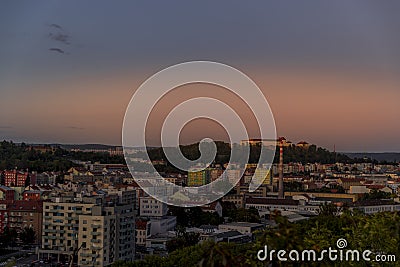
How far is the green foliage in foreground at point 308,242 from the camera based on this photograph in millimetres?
964

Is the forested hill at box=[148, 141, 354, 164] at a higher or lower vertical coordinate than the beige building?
higher

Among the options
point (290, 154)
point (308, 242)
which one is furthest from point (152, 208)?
point (290, 154)

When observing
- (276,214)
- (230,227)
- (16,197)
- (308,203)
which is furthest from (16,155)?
(276,214)

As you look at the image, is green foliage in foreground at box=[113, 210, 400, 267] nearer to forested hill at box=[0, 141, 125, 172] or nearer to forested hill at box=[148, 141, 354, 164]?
forested hill at box=[148, 141, 354, 164]

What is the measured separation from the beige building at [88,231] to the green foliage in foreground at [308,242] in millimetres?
3251

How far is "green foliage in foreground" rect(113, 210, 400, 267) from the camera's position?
3.16 feet

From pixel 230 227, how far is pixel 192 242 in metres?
1.84

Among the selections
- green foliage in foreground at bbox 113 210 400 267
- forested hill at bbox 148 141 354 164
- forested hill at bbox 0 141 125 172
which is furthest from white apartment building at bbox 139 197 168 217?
green foliage in foreground at bbox 113 210 400 267

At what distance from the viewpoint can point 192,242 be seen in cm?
849

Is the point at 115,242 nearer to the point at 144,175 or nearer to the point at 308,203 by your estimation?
the point at 308,203

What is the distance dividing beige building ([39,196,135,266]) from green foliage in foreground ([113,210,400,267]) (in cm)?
325

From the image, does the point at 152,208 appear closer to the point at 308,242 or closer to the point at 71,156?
Answer: the point at 71,156

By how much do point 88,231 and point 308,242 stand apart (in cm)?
680

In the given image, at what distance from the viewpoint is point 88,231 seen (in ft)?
25.9
